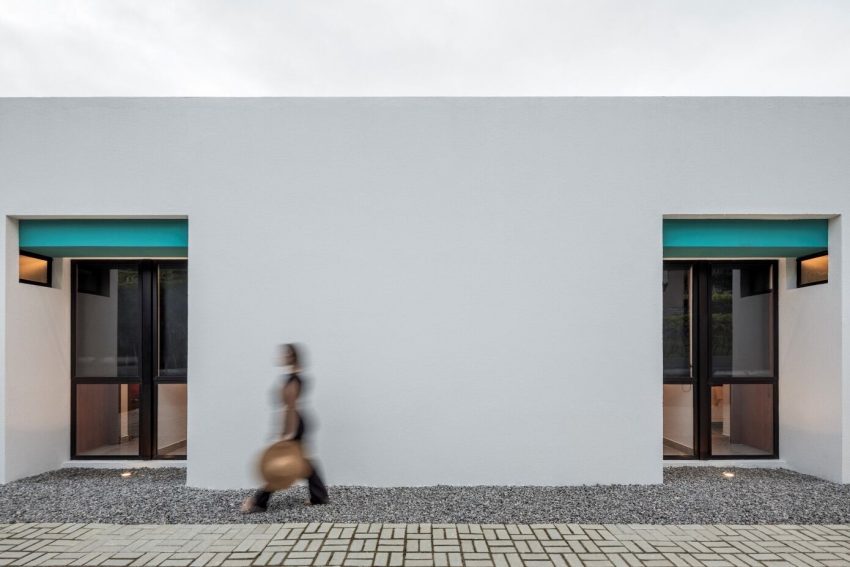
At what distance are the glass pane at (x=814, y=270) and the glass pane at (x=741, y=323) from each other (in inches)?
15.6

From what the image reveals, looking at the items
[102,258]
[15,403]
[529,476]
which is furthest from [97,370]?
[529,476]

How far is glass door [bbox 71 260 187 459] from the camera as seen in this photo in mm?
6094

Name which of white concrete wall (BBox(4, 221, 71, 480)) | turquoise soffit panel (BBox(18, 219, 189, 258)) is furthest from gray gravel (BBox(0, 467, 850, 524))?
turquoise soffit panel (BBox(18, 219, 189, 258))

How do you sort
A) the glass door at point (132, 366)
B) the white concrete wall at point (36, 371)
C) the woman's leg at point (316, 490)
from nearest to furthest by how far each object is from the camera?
1. the woman's leg at point (316, 490)
2. the white concrete wall at point (36, 371)
3. the glass door at point (132, 366)

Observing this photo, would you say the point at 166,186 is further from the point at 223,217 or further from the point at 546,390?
the point at 546,390

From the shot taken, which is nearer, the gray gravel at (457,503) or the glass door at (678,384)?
the gray gravel at (457,503)

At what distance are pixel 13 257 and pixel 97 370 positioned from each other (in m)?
1.71

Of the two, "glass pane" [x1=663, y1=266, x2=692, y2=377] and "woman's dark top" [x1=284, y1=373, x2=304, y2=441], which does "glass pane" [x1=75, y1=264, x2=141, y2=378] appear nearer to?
"woman's dark top" [x1=284, y1=373, x2=304, y2=441]

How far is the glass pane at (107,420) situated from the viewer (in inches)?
241

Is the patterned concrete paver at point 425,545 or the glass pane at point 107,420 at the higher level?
the glass pane at point 107,420

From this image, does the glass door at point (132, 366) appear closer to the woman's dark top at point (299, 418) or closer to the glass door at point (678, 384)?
the woman's dark top at point (299, 418)

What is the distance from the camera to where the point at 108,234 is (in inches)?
215

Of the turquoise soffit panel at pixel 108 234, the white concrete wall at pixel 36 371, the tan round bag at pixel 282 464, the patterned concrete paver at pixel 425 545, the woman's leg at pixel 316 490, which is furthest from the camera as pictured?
the turquoise soffit panel at pixel 108 234

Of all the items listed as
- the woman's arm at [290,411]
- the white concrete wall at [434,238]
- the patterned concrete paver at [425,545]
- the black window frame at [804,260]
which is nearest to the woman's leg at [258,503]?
the patterned concrete paver at [425,545]
